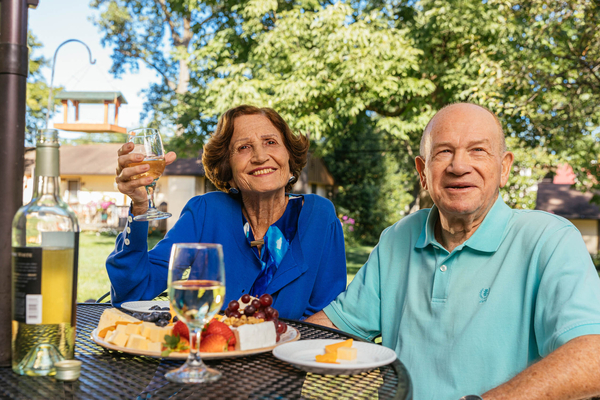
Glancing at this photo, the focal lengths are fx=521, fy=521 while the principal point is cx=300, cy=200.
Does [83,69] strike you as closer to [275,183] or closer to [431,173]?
[275,183]

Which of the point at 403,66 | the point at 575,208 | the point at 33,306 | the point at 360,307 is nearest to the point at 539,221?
the point at 360,307

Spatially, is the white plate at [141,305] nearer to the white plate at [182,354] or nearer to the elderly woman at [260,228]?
the elderly woman at [260,228]

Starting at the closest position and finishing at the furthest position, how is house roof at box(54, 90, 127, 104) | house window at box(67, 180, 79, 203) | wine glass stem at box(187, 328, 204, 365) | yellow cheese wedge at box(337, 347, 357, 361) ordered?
wine glass stem at box(187, 328, 204, 365) < yellow cheese wedge at box(337, 347, 357, 361) < house roof at box(54, 90, 127, 104) < house window at box(67, 180, 79, 203)

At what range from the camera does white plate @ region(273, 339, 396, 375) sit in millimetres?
1250

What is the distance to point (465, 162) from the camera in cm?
203

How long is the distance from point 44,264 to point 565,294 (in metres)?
1.51

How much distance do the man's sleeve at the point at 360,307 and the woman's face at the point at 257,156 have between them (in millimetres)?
722

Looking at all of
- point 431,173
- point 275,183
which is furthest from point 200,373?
point 275,183

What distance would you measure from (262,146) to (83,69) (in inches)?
148

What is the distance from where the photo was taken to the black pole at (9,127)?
1200 millimetres

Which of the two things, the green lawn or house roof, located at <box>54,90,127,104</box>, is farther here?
the green lawn

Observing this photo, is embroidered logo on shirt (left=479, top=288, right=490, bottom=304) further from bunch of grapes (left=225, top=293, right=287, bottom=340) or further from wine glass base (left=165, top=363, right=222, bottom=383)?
wine glass base (left=165, top=363, right=222, bottom=383)

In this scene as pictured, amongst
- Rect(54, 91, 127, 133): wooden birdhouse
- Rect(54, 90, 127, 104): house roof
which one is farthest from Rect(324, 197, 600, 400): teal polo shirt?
Rect(54, 90, 127, 104): house roof

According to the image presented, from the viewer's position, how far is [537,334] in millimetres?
1772
